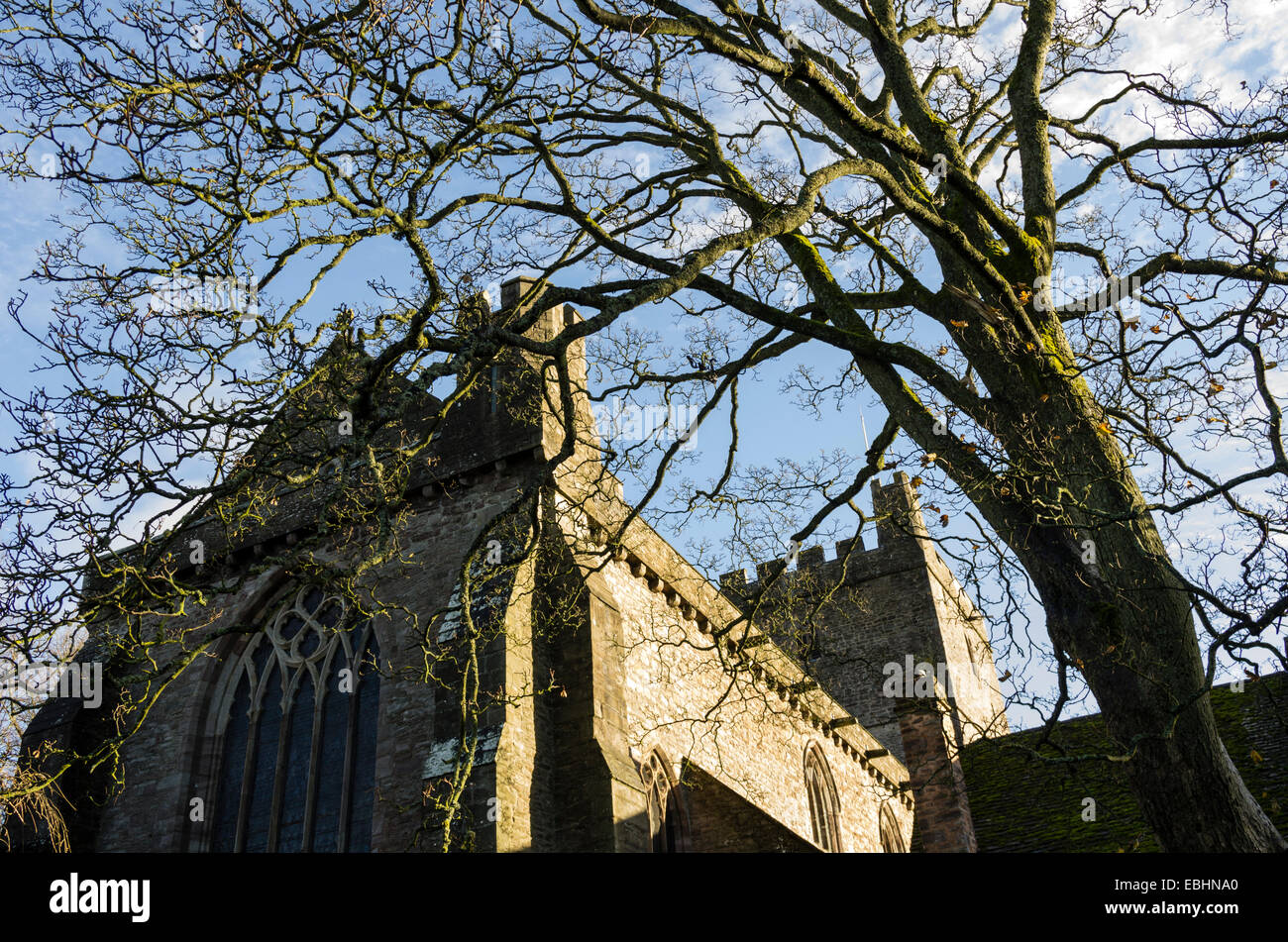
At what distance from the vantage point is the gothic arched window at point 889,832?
19.5 meters

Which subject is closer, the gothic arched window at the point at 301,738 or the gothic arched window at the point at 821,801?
the gothic arched window at the point at 301,738

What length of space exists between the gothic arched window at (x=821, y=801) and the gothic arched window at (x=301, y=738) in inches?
297

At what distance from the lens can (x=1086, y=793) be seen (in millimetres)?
15086

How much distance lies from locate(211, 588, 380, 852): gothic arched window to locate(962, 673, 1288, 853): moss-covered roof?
7.79m

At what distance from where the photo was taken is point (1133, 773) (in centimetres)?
600

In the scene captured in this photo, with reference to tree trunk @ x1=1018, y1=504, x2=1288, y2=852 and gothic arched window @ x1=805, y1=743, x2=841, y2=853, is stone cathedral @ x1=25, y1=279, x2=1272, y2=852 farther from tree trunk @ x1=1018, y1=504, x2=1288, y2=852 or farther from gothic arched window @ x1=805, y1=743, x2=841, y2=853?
tree trunk @ x1=1018, y1=504, x2=1288, y2=852

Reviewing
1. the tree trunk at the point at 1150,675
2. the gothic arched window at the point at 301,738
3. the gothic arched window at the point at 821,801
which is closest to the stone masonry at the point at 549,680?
the gothic arched window at the point at 821,801

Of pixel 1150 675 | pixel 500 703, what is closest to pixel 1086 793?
pixel 500 703

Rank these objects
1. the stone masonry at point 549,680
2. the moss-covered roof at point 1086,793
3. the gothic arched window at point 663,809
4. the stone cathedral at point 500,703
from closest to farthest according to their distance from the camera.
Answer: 1. the stone masonry at point 549,680
2. the stone cathedral at point 500,703
3. the gothic arched window at point 663,809
4. the moss-covered roof at point 1086,793

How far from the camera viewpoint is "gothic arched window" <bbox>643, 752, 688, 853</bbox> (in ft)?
39.9

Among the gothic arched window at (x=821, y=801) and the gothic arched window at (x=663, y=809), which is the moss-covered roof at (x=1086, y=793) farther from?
the gothic arched window at (x=663, y=809)
